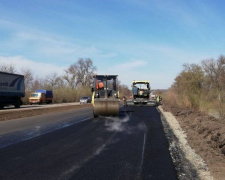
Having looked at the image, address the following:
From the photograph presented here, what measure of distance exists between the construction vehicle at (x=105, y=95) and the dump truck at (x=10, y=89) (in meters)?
15.9

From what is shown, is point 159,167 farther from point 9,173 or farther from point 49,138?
point 49,138

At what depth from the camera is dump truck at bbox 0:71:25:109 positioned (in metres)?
31.9

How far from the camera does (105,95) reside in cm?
2006

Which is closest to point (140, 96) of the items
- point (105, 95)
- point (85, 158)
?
point (105, 95)

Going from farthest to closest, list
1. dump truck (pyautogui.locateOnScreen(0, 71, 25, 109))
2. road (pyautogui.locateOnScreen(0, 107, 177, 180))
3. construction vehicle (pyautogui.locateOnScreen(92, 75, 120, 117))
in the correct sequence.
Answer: dump truck (pyautogui.locateOnScreen(0, 71, 25, 109))
construction vehicle (pyautogui.locateOnScreen(92, 75, 120, 117))
road (pyautogui.locateOnScreen(0, 107, 177, 180))

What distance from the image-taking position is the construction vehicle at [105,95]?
62.3 feet

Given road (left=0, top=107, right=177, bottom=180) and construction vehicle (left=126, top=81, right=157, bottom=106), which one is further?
construction vehicle (left=126, top=81, right=157, bottom=106)

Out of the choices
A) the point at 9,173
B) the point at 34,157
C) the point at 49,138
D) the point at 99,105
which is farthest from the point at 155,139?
the point at 99,105

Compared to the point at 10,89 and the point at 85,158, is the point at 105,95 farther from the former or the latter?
the point at 10,89

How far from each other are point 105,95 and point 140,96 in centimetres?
1387

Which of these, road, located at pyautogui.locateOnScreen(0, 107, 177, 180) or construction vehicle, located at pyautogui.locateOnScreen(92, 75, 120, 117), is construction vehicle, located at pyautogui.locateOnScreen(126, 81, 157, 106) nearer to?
construction vehicle, located at pyautogui.locateOnScreen(92, 75, 120, 117)

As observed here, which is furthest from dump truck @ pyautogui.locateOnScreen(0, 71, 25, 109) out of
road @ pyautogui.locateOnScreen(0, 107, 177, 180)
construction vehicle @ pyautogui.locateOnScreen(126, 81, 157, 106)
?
road @ pyautogui.locateOnScreen(0, 107, 177, 180)

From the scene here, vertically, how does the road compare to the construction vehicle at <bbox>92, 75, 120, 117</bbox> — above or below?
below

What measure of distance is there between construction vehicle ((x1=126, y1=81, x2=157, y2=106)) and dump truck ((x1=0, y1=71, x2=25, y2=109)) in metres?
13.7
